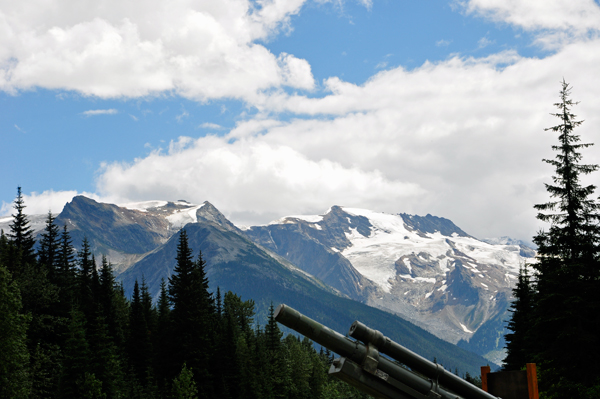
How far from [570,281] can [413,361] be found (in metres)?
30.6

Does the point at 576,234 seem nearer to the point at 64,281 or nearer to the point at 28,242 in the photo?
the point at 64,281

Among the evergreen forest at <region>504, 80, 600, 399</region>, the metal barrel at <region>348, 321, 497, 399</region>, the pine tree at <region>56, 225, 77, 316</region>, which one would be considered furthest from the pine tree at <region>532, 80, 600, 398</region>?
the pine tree at <region>56, 225, 77, 316</region>

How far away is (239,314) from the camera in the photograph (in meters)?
130

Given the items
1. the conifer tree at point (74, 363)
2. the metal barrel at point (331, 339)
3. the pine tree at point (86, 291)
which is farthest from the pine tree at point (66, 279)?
the metal barrel at point (331, 339)

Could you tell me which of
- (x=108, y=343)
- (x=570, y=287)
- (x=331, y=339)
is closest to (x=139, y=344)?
(x=108, y=343)

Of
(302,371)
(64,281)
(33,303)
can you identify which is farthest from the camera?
(302,371)

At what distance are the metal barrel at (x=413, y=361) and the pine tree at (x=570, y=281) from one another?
29.0 m

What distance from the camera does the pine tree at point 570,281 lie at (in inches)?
1454

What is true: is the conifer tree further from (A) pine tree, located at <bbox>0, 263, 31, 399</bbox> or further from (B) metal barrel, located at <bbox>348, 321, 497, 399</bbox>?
(B) metal barrel, located at <bbox>348, 321, 497, 399</bbox>

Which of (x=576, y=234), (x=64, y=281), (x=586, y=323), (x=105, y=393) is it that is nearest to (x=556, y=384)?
(x=586, y=323)

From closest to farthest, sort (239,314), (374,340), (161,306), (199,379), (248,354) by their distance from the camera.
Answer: (374,340)
(199,379)
(248,354)
(161,306)
(239,314)

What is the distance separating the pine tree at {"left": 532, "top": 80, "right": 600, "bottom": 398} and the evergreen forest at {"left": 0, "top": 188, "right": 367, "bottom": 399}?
38.8 metres

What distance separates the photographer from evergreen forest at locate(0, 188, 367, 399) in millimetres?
51375

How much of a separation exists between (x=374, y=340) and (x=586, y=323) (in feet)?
109
